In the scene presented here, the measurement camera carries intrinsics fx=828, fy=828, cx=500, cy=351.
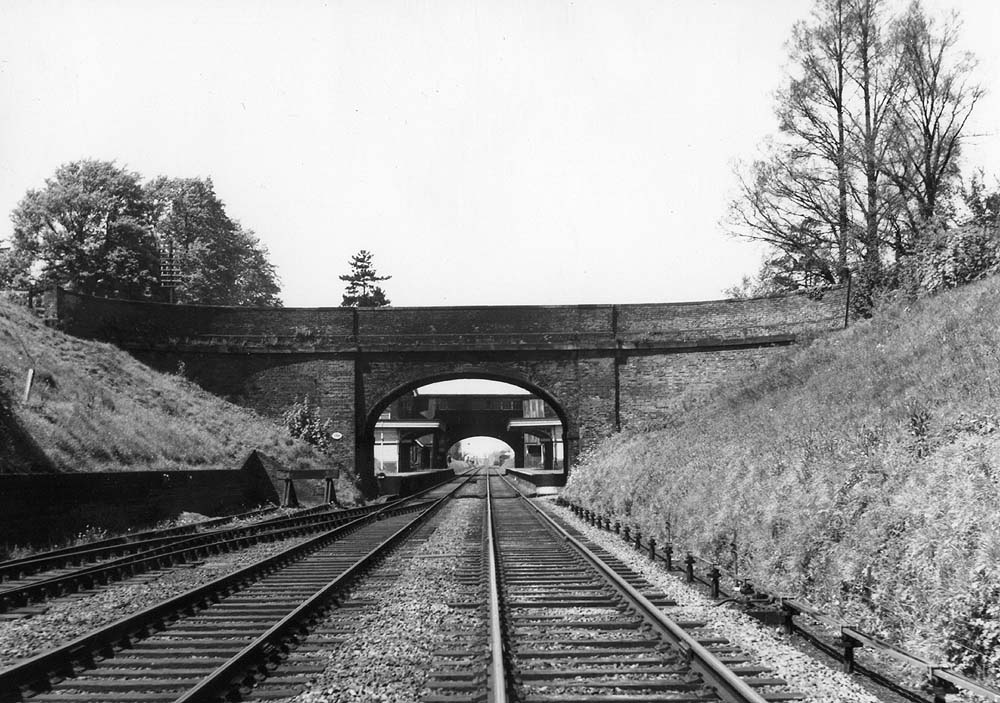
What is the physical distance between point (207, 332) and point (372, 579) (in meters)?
21.6

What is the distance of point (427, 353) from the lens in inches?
1151

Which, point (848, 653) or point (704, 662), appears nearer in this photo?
point (704, 662)

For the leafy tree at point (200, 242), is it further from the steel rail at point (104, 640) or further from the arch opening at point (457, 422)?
the steel rail at point (104, 640)

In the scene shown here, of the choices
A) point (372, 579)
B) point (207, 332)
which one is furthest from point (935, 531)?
point (207, 332)

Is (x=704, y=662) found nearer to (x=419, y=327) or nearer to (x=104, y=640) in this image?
(x=104, y=640)

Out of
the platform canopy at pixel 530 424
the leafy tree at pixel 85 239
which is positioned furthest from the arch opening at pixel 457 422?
the leafy tree at pixel 85 239

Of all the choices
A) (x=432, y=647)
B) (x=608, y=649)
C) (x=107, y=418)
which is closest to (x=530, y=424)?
(x=107, y=418)

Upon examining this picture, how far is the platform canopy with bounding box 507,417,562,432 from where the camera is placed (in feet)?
195

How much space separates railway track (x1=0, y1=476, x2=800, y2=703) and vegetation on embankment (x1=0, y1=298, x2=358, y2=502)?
9120 mm

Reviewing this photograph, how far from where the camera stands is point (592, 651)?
5863mm

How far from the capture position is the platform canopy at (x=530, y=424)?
5946 centimetres

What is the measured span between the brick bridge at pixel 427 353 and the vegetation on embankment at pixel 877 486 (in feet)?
37.1

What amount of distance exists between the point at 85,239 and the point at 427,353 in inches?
950

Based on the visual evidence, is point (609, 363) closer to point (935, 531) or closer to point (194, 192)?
point (935, 531)
